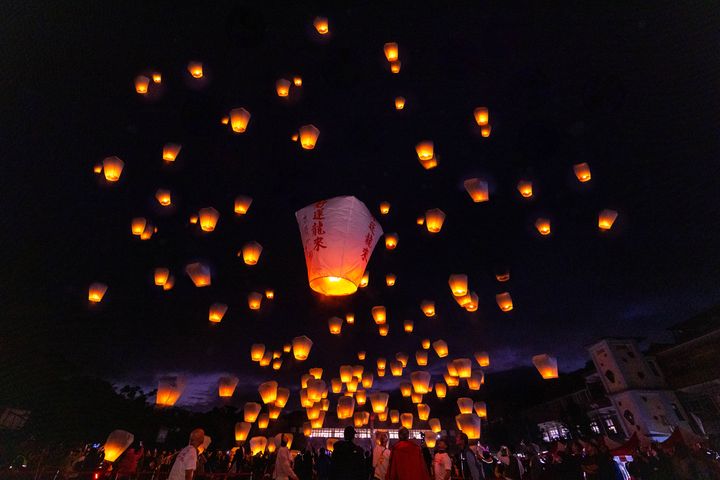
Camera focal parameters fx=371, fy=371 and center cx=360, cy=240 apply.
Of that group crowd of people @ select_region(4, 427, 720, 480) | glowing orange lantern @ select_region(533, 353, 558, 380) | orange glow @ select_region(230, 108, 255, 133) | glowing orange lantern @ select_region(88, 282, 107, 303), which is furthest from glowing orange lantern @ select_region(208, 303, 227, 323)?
glowing orange lantern @ select_region(533, 353, 558, 380)

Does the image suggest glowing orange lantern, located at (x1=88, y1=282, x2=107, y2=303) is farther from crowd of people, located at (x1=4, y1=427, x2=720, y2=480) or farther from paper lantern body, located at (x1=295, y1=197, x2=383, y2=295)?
paper lantern body, located at (x1=295, y1=197, x2=383, y2=295)

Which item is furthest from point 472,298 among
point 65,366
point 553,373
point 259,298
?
point 65,366

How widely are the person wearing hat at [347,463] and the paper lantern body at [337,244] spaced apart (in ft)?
7.34

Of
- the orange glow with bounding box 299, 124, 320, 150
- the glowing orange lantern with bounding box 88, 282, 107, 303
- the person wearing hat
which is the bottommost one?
the person wearing hat

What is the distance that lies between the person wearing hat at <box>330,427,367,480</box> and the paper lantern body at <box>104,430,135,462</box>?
8.29 metres

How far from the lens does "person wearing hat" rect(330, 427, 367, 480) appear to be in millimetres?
5145

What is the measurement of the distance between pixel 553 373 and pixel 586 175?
7.29m

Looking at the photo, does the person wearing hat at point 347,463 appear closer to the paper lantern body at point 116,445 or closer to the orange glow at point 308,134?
the orange glow at point 308,134

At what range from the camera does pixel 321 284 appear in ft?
16.2

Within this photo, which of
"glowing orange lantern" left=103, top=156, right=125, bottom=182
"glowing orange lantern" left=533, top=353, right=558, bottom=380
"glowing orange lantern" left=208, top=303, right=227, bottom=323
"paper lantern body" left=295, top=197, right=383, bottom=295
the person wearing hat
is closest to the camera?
"paper lantern body" left=295, top=197, right=383, bottom=295

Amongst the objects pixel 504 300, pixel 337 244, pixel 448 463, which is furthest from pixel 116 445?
pixel 504 300

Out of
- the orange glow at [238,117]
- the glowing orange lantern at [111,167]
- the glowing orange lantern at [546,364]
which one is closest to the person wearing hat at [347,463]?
the orange glow at [238,117]

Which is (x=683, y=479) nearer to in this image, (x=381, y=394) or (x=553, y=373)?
(x=553, y=373)

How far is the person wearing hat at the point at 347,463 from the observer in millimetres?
5145
